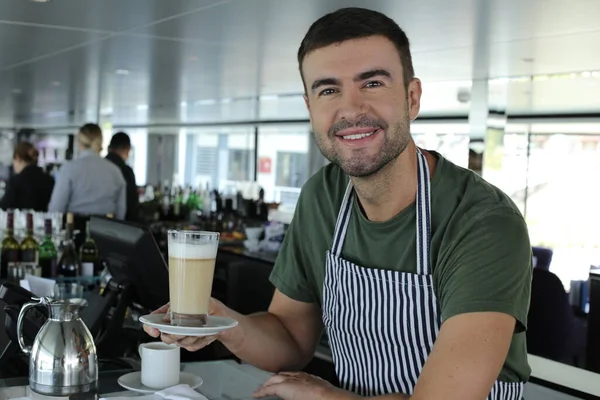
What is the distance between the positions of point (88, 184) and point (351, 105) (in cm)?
457

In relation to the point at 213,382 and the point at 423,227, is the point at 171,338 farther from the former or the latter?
the point at 423,227

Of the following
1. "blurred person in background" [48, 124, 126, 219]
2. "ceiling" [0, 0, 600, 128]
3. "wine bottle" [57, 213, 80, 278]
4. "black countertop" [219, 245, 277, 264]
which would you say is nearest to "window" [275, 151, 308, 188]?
"ceiling" [0, 0, 600, 128]

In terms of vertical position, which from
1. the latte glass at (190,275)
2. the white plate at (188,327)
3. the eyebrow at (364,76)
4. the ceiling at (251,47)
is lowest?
the white plate at (188,327)

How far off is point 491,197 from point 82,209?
4.67 metres

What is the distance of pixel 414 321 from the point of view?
5.36 feet

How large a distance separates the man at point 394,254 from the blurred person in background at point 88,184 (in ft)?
13.6

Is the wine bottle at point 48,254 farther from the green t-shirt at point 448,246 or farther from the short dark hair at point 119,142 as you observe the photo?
the short dark hair at point 119,142

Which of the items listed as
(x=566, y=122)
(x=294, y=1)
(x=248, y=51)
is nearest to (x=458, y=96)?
(x=566, y=122)

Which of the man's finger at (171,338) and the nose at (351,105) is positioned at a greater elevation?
the nose at (351,105)

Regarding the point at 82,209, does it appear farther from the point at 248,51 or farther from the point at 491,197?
the point at 491,197

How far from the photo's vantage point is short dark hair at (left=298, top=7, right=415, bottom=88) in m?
1.55

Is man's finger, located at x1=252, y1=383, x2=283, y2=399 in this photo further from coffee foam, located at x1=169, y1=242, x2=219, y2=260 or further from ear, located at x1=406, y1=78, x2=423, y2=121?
ear, located at x1=406, y1=78, x2=423, y2=121

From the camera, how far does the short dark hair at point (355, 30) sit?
5.09ft

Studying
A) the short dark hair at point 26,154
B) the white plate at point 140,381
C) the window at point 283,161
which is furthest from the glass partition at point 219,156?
the white plate at point 140,381
